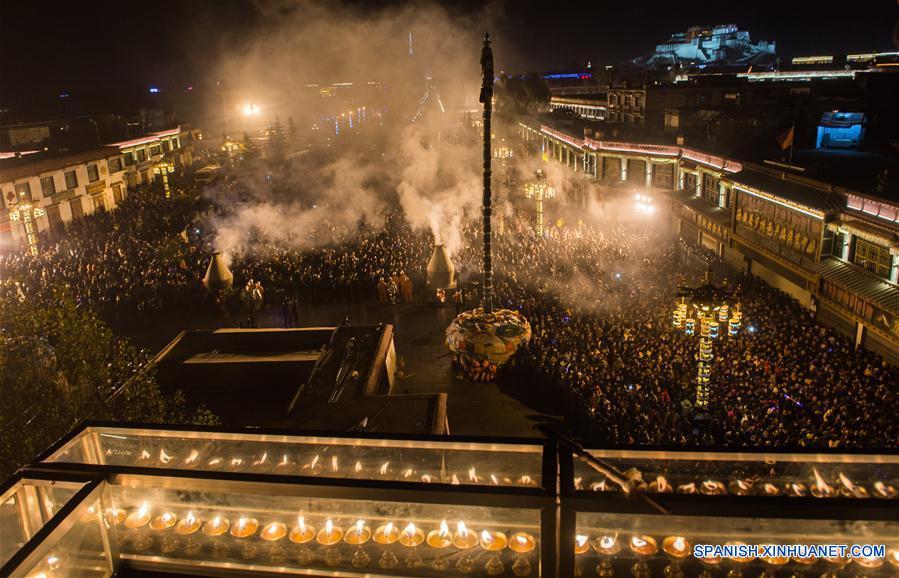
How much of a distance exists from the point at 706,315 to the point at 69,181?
115 ft

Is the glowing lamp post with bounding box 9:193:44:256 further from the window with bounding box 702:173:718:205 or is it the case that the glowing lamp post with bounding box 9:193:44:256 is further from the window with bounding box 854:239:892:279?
the window with bounding box 854:239:892:279

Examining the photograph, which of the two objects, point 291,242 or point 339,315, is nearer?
point 339,315

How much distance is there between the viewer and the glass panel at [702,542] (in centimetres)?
384

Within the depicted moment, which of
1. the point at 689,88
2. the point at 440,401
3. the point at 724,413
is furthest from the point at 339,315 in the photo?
the point at 689,88

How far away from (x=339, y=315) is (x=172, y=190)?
25.4m

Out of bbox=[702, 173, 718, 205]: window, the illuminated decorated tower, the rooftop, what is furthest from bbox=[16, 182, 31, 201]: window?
bbox=[702, 173, 718, 205]: window

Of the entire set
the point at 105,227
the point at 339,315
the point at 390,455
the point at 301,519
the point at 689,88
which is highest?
the point at 689,88

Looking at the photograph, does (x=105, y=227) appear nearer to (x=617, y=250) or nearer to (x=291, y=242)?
(x=291, y=242)

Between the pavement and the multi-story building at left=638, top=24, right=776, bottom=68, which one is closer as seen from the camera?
the pavement

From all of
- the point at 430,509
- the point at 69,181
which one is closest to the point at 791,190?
the point at 430,509

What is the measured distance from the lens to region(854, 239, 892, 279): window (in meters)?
16.0

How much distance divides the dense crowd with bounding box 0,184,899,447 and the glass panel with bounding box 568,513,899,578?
27.8ft

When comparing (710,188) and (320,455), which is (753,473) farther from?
(710,188)

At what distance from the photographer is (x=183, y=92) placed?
82062 mm
